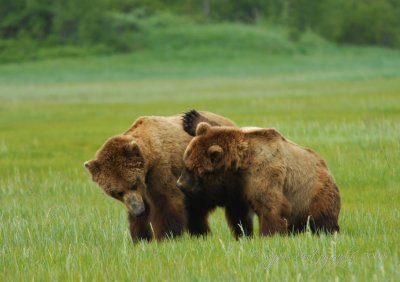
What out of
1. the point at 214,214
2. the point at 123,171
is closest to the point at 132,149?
the point at 123,171

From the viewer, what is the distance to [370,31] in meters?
81.9

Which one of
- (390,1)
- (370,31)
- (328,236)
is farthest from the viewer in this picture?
(390,1)

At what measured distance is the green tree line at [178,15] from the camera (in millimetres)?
65062

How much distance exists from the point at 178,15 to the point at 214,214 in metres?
66.4

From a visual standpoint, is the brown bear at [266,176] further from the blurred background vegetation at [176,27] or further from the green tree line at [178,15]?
the green tree line at [178,15]

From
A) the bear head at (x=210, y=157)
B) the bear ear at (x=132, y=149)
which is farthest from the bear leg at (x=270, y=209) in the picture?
the bear ear at (x=132, y=149)

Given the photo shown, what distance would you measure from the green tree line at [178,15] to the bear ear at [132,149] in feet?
187

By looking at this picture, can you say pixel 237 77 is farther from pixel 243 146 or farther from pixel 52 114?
pixel 243 146

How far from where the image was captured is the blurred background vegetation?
63688 mm

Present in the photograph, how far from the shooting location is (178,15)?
74.6 metres

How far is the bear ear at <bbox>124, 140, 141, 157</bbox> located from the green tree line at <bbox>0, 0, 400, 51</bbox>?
187 ft

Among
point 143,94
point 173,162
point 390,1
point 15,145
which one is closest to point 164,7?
point 390,1

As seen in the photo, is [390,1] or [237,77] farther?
[390,1]

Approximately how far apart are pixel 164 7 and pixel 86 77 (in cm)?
2750
